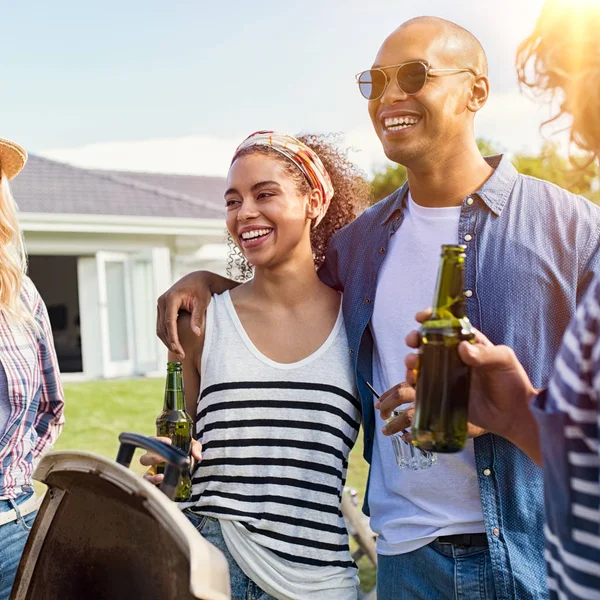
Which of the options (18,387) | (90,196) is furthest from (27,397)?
(90,196)

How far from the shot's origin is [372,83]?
8.11 ft

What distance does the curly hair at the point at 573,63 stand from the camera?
992mm

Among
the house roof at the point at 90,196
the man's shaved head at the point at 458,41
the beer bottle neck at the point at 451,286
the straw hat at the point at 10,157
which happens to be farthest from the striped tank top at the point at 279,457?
the house roof at the point at 90,196

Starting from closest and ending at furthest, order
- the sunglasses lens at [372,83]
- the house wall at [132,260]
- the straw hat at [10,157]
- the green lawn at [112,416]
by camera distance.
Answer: the sunglasses lens at [372,83] < the straw hat at [10,157] < the green lawn at [112,416] < the house wall at [132,260]

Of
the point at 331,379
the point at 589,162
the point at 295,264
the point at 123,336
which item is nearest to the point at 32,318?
the point at 295,264

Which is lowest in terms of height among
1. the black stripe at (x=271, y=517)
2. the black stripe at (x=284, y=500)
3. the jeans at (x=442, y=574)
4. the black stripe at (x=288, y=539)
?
the jeans at (x=442, y=574)

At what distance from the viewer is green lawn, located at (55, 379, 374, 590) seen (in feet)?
27.3

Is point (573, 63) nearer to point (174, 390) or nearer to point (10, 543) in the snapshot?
point (174, 390)

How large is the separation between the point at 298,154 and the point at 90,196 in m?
14.8

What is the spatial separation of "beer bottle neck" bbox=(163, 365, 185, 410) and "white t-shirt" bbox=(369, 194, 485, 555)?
602mm

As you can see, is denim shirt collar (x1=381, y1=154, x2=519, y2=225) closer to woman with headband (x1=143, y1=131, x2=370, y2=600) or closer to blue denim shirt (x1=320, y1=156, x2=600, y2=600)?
blue denim shirt (x1=320, y1=156, x2=600, y2=600)

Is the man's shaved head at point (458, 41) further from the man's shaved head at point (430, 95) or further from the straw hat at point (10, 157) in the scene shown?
the straw hat at point (10, 157)

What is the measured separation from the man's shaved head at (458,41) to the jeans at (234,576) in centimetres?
159

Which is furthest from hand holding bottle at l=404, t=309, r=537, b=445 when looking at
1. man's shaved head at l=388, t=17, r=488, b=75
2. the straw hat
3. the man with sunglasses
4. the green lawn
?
the green lawn
